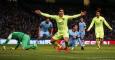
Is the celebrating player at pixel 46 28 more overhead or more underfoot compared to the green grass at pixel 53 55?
more overhead

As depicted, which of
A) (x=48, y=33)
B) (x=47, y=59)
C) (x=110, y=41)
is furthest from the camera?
(x=110, y=41)

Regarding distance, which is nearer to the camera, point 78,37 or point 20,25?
point 78,37

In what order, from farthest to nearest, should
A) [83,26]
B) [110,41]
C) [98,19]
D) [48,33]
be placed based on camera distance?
[110,41]
[48,33]
[83,26]
[98,19]

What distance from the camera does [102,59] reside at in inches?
682

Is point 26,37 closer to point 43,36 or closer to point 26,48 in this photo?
point 26,48

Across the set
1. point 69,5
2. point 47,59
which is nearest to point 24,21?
point 47,59

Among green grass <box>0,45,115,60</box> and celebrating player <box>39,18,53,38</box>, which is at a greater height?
celebrating player <box>39,18,53,38</box>

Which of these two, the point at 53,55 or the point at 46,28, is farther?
the point at 46,28

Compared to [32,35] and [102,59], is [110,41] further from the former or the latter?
[102,59]

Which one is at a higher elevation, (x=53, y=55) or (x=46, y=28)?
(x=46, y=28)

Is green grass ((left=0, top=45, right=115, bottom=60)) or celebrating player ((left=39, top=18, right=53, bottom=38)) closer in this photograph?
green grass ((left=0, top=45, right=115, bottom=60))

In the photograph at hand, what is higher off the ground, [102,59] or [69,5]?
[69,5]

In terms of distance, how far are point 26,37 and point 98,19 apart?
5720 millimetres

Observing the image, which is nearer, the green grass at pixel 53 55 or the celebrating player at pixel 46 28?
the green grass at pixel 53 55
